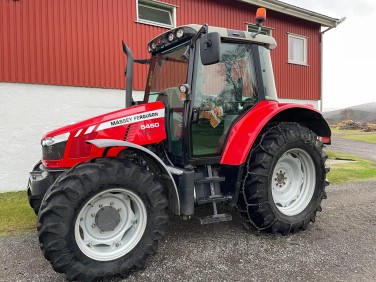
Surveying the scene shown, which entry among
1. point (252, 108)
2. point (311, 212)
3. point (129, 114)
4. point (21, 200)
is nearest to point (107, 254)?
point (129, 114)

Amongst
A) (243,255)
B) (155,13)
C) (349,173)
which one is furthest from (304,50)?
(243,255)

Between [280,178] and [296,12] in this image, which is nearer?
[280,178]

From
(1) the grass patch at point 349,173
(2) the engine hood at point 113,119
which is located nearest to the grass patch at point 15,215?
(2) the engine hood at point 113,119

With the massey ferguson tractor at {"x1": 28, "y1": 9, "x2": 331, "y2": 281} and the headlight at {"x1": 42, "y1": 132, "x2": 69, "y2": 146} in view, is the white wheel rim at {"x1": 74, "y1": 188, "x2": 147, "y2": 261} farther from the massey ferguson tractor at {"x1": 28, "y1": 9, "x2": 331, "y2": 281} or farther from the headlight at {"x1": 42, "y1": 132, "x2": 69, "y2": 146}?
the headlight at {"x1": 42, "y1": 132, "x2": 69, "y2": 146}

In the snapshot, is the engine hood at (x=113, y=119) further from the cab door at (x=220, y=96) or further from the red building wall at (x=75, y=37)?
the red building wall at (x=75, y=37)

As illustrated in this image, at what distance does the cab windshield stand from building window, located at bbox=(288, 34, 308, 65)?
819 centimetres

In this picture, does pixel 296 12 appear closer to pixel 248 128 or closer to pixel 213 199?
pixel 248 128

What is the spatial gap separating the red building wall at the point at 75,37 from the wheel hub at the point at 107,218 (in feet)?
15.3

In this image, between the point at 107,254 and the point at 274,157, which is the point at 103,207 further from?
the point at 274,157

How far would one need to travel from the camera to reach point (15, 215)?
445 cm

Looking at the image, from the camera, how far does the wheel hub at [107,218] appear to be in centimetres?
273

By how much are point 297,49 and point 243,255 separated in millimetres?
9888

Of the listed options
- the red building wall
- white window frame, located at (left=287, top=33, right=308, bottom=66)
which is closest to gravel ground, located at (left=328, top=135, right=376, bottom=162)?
white window frame, located at (left=287, top=33, right=308, bottom=66)

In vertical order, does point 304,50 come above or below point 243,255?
above
